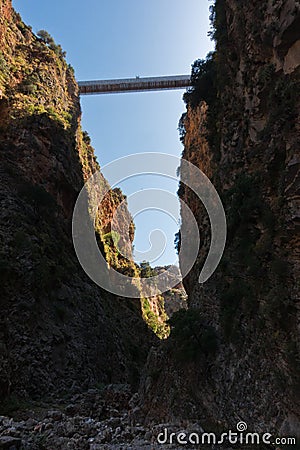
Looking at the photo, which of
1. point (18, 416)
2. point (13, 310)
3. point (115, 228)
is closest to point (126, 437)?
point (18, 416)

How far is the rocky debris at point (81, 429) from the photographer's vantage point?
6832mm

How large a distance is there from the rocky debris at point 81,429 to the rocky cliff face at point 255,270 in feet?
2.82

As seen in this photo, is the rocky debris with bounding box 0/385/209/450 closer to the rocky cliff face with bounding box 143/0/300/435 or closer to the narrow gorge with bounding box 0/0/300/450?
the narrow gorge with bounding box 0/0/300/450

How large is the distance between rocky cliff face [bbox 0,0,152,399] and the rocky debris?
214 cm

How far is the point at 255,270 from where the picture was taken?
8.99 metres

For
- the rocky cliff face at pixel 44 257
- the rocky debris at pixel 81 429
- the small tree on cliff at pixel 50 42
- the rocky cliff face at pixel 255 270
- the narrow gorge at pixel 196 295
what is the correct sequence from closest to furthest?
the rocky debris at pixel 81 429, the rocky cliff face at pixel 255 270, the narrow gorge at pixel 196 295, the rocky cliff face at pixel 44 257, the small tree on cliff at pixel 50 42

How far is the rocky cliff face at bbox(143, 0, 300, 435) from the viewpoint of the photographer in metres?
7.40

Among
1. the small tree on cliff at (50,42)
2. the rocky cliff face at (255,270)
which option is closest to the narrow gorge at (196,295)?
the rocky cliff face at (255,270)

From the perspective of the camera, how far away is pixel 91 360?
49.9ft

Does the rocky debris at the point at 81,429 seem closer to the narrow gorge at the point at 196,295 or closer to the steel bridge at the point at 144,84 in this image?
the narrow gorge at the point at 196,295

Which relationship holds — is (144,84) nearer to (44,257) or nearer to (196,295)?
(44,257)

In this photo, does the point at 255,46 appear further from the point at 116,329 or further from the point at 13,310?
the point at 116,329

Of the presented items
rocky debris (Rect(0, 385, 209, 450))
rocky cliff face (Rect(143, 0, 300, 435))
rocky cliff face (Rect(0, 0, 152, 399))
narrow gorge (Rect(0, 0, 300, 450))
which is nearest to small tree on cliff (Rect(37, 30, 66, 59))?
rocky cliff face (Rect(0, 0, 152, 399))

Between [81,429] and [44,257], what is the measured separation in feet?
30.9
